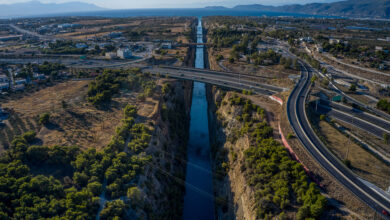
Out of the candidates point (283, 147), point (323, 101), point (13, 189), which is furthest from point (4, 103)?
point (323, 101)

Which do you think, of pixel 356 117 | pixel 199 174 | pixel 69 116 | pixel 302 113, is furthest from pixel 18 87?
pixel 356 117

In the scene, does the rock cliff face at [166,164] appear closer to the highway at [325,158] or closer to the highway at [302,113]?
the highway at [302,113]

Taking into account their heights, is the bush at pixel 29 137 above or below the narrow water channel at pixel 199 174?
above

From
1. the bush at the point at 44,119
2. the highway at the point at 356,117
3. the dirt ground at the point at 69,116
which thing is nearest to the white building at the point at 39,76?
the dirt ground at the point at 69,116

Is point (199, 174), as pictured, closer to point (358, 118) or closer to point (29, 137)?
point (29, 137)

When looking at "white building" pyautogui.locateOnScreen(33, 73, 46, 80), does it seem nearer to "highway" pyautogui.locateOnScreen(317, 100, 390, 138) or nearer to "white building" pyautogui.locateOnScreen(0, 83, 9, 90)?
"white building" pyautogui.locateOnScreen(0, 83, 9, 90)

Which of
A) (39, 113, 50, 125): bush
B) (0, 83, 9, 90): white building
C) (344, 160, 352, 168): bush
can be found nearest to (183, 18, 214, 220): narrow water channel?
(344, 160, 352, 168): bush
